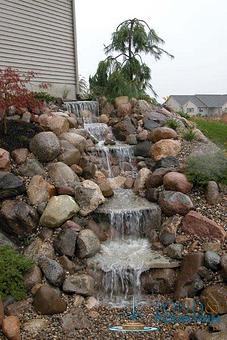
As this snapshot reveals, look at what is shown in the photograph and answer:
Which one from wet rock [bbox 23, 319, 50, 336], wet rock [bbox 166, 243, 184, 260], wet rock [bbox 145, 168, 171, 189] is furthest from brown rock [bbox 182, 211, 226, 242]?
wet rock [bbox 23, 319, 50, 336]

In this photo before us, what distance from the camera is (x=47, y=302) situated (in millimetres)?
5078

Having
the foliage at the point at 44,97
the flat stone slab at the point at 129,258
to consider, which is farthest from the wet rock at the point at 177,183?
the foliage at the point at 44,97

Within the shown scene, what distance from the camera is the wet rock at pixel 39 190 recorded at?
643 centimetres

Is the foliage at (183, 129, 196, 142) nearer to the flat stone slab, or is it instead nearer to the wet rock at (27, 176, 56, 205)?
the flat stone slab

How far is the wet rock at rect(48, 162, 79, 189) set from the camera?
22.4 ft

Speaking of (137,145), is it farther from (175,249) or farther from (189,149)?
(175,249)

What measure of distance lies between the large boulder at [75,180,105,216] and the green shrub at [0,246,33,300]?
138 cm

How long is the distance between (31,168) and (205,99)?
4660 centimetres

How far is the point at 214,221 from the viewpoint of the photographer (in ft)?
20.7

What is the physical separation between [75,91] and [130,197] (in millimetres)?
5684

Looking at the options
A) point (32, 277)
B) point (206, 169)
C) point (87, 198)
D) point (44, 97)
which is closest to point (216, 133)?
point (206, 169)

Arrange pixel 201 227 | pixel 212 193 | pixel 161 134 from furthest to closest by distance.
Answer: pixel 161 134
pixel 212 193
pixel 201 227

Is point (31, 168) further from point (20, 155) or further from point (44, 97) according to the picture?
point (44, 97)

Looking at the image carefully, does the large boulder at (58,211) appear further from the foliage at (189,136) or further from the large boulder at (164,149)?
the foliage at (189,136)
